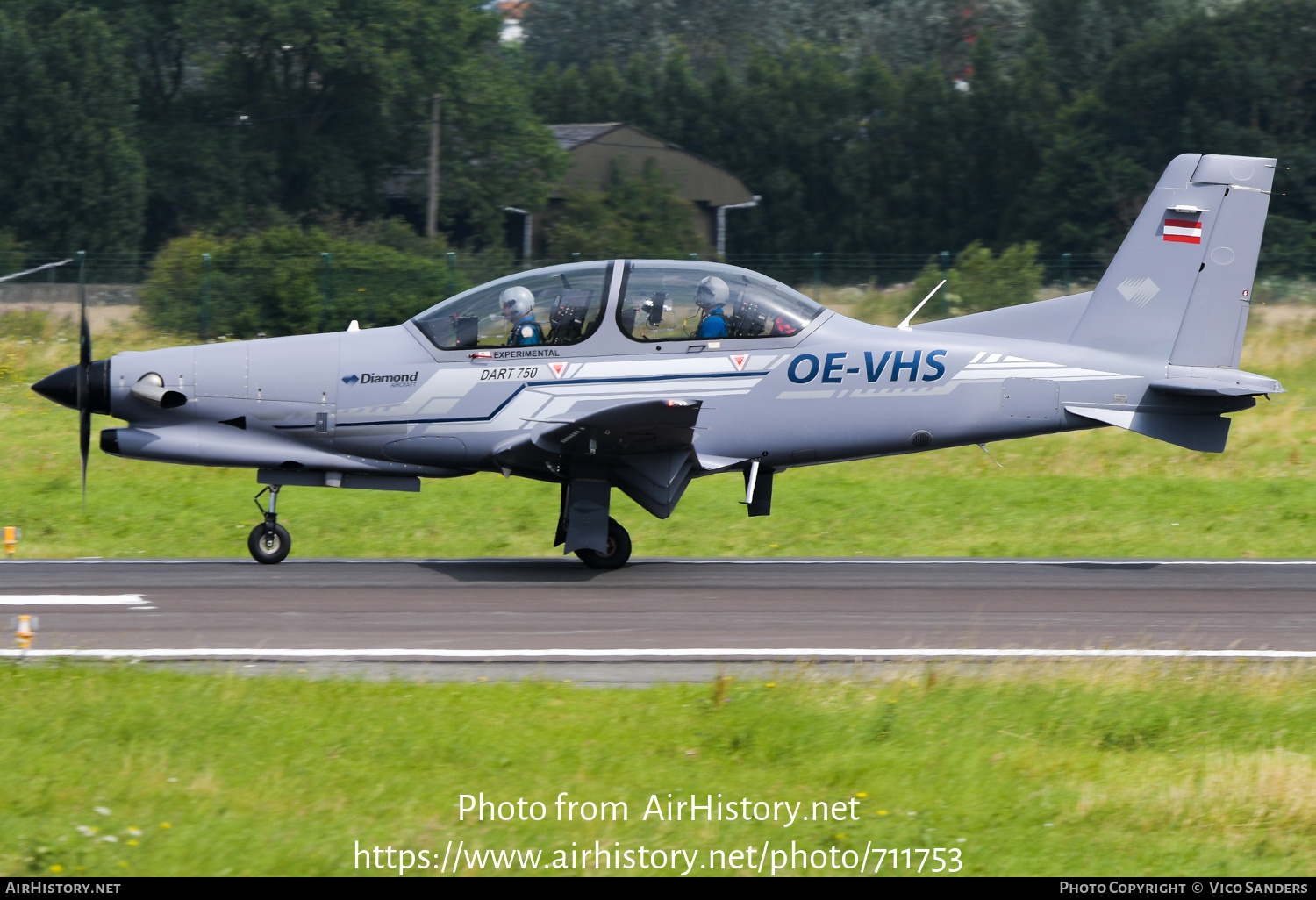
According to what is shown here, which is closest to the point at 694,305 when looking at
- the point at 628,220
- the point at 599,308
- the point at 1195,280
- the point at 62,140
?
the point at 599,308

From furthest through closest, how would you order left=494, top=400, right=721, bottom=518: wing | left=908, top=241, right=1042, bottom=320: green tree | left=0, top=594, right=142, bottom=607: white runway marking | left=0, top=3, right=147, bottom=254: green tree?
1. left=0, top=3, right=147, bottom=254: green tree
2. left=908, top=241, right=1042, bottom=320: green tree
3. left=494, top=400, right=721, bottom=518: wing
4. left=0, top=594, right=142, bottom=607: white runway marking

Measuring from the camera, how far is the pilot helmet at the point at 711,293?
12.8 meters

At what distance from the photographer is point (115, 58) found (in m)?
48.9

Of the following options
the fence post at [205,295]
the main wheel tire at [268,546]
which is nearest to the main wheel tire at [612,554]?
the main wheel tire at [268,546]

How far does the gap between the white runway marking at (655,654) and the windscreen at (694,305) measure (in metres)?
3.75

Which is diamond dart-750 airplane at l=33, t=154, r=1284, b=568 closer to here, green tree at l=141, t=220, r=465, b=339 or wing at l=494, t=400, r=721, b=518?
wing at l=494, t=400, r=721, b=518

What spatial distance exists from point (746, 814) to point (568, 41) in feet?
269

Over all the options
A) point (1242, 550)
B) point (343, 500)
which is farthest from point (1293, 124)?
point (343, 500)

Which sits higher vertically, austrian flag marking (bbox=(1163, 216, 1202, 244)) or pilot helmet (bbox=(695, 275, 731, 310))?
austrian flag marking (bbox=(1163, 216, 1202, 244))

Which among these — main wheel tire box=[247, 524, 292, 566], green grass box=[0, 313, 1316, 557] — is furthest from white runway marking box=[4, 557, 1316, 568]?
green grass box=[0, 313, 1316, 557]

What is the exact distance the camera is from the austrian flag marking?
1365 centimetres

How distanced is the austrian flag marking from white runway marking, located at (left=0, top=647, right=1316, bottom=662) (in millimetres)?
5056

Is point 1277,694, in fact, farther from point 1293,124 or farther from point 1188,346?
point 1293,124

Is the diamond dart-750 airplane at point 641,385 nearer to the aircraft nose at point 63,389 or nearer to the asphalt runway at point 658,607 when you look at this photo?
the aircraft nose at point 63,389
